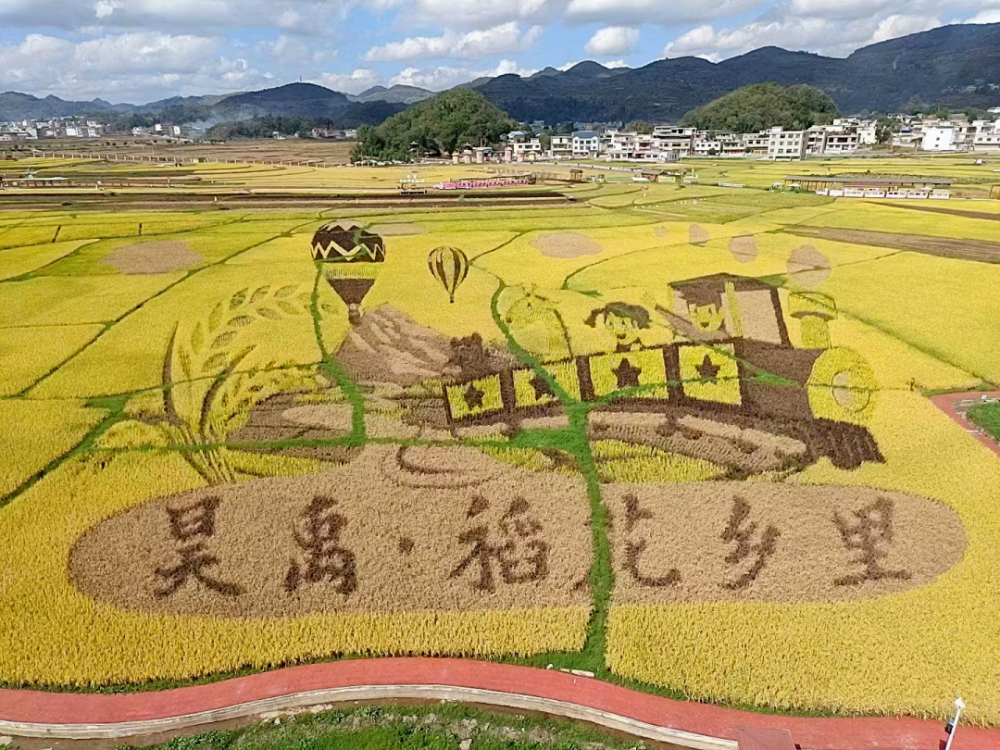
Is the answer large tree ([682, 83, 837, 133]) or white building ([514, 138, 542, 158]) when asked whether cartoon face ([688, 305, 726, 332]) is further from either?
large tree ([682, 83, 837, 133])

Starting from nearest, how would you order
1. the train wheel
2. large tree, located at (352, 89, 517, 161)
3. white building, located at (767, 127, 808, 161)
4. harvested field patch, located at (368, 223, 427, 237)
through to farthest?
1. the train wheel
2. harvested field patch, located at (368, 223, 427, 237)
3. large tree, located at (352, 89, 517, 161)
4. white building, located at (767, 127, 808, 161)

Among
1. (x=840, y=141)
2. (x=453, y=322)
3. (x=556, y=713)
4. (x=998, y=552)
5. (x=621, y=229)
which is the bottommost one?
(x=556, y=713)

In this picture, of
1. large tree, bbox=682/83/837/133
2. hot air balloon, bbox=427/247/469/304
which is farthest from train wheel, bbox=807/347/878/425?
large tree, bbox=682/83/837/133

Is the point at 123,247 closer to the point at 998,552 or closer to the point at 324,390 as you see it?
the point at 324,390

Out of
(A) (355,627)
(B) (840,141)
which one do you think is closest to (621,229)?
(A) (355,627)

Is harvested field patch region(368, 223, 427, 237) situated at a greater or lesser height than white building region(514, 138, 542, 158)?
lesser

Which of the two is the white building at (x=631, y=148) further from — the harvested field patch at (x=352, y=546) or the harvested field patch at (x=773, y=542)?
the harvested field patch at (x=352, y=546)

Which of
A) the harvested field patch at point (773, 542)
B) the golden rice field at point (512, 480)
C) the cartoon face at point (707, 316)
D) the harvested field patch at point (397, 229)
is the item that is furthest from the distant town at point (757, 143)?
the harvested field patch at point (773, 542)
